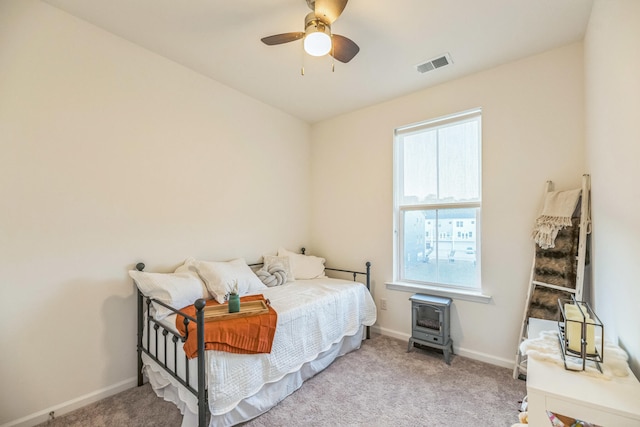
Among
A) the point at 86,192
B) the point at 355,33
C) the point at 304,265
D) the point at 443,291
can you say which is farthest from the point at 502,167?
the point at 86,192

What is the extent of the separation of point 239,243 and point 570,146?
123 inches

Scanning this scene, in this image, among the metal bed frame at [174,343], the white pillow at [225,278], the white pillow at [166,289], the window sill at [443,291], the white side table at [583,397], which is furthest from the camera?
the window sill at [443,291]

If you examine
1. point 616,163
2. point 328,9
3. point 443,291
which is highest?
point 328,9

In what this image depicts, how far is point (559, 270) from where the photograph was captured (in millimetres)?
2201

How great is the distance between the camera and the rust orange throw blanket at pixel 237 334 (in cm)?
166

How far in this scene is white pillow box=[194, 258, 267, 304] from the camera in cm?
240

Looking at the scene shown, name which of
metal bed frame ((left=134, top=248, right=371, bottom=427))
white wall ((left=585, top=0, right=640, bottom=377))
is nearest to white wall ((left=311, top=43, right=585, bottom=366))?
white wall ((left=585, top=0, right=640, bottom=377))

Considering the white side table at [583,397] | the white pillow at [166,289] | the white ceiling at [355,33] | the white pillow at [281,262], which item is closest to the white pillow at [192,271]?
the white pillow at [166,289]

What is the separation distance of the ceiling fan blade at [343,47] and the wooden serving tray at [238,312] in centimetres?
190

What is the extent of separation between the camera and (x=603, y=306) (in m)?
1.70

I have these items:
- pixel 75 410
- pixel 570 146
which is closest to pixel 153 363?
pixel 75 410

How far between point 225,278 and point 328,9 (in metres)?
2.14

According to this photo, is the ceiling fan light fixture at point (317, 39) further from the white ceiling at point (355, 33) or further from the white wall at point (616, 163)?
the white wall at point (616, 163)

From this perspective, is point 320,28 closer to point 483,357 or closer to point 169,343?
point 169,343
